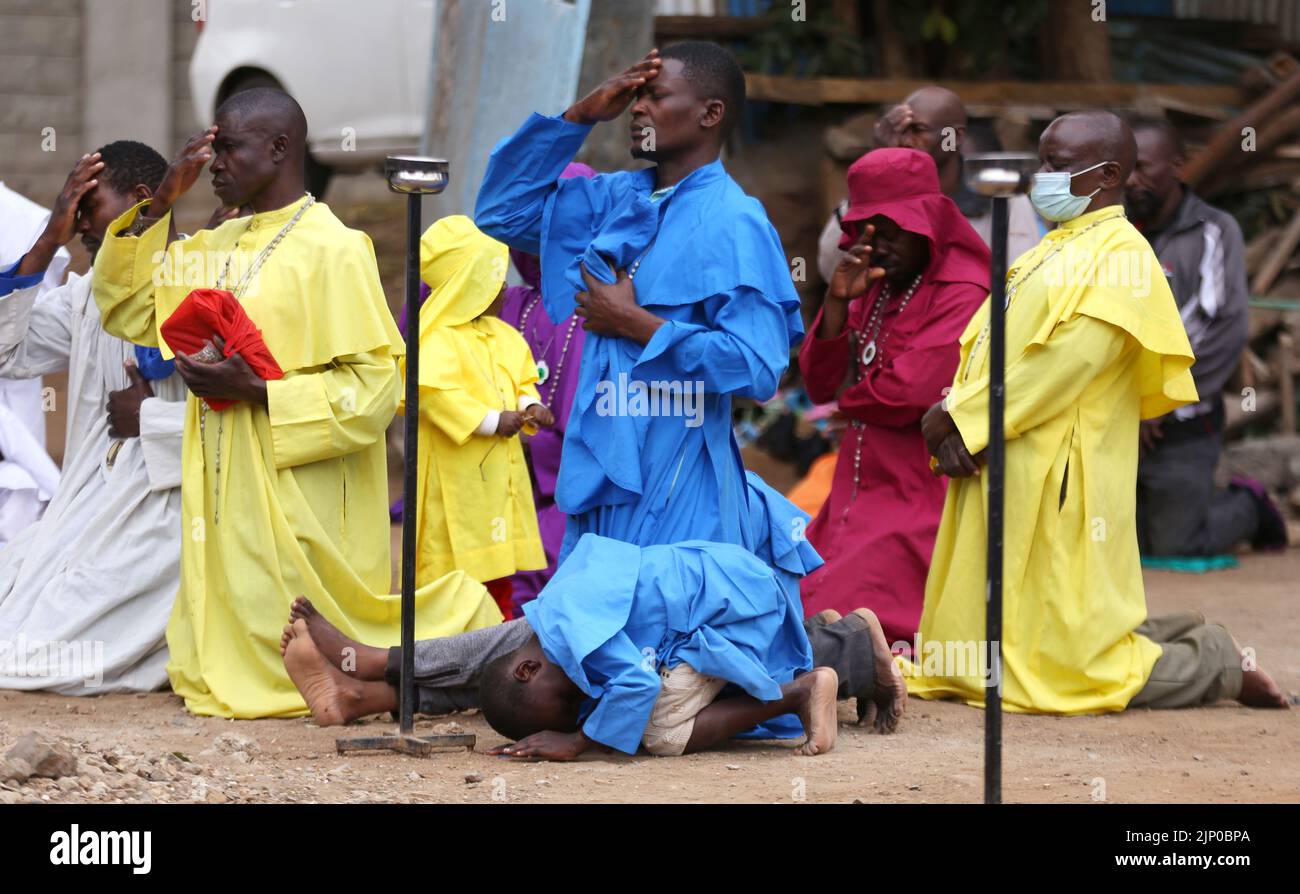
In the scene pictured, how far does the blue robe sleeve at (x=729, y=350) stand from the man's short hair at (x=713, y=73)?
0.61 metres

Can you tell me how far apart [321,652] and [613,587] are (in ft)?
3.33

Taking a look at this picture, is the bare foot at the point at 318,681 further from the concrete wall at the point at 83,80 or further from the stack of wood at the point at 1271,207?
the concrete wall at the point at 83,80

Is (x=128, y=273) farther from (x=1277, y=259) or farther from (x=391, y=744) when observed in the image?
(x=1277, y=259)

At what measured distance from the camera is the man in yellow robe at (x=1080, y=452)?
6.11 meters

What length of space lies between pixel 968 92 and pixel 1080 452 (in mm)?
7130

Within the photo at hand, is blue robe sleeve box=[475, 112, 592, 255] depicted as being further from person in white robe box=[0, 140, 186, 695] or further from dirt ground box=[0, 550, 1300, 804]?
dirt ground box=[0, 550, 1300, 804]

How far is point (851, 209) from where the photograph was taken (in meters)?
7.04

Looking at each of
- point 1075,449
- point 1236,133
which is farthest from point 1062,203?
point 1236,133

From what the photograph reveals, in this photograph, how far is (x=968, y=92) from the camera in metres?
12.8

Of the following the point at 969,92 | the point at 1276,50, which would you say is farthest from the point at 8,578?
the point at 1276,50

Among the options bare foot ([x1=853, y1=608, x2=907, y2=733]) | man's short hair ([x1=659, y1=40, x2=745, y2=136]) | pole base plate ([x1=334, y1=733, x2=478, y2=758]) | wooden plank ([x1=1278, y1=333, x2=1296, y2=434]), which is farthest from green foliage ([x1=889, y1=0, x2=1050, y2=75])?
pole base plate ([x1=334, y1=733, x2=478, y2=758])

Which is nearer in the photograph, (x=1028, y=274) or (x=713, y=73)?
(x=713, y=73)

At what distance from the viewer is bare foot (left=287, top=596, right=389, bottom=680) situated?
555 cm

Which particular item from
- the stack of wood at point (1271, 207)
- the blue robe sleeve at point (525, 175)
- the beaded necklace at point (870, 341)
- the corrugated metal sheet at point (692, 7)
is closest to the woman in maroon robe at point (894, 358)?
the beaded necklace at point (870, 341)
